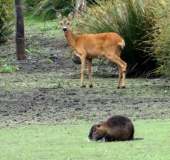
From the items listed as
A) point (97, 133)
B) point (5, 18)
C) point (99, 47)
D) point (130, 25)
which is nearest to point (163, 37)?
point (99, 47)

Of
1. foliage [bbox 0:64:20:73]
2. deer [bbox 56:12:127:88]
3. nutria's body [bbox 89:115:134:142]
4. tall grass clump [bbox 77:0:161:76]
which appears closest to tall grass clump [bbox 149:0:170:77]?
deer [bbox 56:12:127:88]

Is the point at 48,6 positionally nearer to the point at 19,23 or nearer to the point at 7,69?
the point at 19,23

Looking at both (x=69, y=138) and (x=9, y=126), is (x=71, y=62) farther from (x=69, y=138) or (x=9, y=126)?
(x=69, y=138)

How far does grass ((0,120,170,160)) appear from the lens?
7.45 m

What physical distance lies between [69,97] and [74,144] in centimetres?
516

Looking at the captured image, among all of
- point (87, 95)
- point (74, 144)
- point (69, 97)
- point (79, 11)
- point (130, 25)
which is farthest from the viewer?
point (79, 11)

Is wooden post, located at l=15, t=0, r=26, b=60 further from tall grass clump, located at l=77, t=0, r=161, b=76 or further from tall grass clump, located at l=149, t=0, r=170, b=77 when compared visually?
tall grass clump, located at l=149, t=0, r=170, b=77

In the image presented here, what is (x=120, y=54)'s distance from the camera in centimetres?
1681

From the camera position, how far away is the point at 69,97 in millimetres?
13445

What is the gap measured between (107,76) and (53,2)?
9.46 m

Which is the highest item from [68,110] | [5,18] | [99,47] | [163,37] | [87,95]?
[163,37]

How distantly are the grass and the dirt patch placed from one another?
0.87 metres

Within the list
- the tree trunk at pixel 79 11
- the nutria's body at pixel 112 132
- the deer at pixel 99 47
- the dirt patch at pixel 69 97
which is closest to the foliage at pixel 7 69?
the dirt patch at pixel 69 97

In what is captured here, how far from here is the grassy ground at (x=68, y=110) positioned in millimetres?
7820
